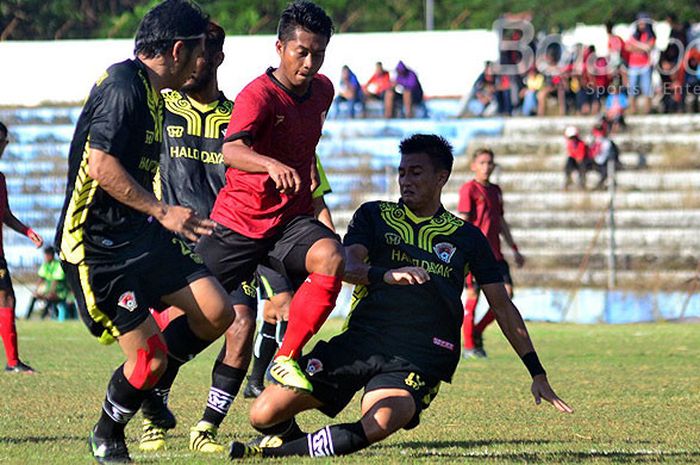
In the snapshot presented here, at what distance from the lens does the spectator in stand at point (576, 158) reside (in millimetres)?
25234

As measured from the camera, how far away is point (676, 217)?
79.0 feet

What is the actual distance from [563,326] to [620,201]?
4.74 metres

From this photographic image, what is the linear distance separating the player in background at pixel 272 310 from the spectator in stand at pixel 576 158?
51.6 feet

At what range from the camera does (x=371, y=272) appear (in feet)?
21.9

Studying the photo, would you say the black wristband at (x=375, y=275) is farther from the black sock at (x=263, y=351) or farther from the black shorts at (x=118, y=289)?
the black sock at (x=263, y=351)

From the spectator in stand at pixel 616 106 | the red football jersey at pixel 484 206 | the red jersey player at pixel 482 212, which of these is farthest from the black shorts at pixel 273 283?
the spectator in stand at pixel 616 106

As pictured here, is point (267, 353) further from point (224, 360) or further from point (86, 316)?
point (86, 316)

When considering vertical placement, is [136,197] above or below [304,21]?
below

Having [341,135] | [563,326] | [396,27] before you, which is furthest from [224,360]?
[396,27]

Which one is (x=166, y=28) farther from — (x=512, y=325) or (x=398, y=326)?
(x=512, y=325)

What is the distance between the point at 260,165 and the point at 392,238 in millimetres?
790

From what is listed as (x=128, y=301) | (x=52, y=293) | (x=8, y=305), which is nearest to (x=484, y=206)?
(x=8, y=305)

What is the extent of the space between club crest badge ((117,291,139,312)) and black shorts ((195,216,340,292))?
3.30 feet

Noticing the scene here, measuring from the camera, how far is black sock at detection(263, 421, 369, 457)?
648 centimetres
